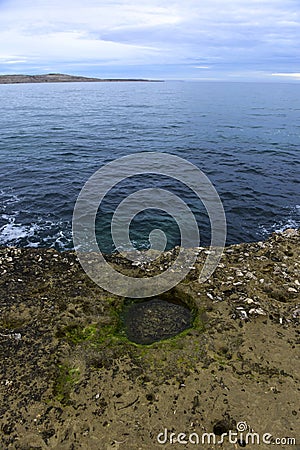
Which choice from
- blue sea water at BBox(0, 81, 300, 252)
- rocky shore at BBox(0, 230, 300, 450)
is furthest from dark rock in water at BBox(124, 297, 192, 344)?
blue sea water at BBox(0, 81, 300, 252)

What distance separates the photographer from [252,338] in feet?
29.0

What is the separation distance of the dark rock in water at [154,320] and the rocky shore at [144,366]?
29cm

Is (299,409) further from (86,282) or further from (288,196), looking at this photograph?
(288,196)

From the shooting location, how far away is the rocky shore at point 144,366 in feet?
22.1

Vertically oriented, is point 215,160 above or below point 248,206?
above

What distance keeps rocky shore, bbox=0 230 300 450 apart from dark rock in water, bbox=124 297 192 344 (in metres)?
0.29

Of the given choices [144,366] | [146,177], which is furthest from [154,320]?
[146,177]

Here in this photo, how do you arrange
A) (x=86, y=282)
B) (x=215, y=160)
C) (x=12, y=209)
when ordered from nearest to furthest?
1. (x=86, y=282)
2. (x=12, y=209)
3. (x=215, y=160)

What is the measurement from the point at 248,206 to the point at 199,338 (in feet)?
43.1

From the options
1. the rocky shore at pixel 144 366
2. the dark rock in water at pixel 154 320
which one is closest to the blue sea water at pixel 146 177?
the rocky shore at pixel 144 366

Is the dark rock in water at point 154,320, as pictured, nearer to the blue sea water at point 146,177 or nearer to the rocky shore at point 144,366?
the rocky shore at point 144,366

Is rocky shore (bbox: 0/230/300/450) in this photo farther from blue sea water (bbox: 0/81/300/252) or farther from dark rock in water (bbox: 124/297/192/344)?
blue sea water (bbox: 0/81/300/252)

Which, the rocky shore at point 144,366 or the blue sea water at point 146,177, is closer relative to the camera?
the rocky shore at point 144,366

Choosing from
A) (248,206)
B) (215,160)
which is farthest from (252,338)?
(215,160)
